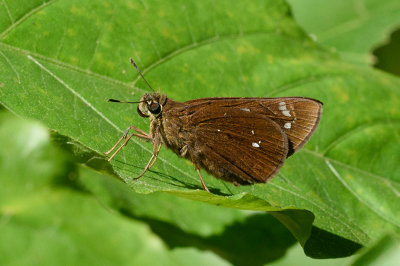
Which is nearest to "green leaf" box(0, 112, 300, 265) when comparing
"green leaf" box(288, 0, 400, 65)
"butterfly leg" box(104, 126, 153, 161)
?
"butterfly leg" box(104, 126, 153, 161)

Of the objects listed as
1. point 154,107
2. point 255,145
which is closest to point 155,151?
point 154,107

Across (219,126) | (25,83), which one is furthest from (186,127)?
(25,83)

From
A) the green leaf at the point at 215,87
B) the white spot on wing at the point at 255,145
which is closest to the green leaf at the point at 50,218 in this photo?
the green leaf at the point at 215,87

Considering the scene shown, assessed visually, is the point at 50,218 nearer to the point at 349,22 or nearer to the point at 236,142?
the point at 236,142

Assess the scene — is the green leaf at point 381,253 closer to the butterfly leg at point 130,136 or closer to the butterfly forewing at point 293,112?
the butterfly leg at point 130,136

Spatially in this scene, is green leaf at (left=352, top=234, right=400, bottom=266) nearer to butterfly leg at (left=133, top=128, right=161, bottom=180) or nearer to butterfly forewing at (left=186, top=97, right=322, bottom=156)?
butterfly leg at (left=133, top=128, right=161, bottom=180)

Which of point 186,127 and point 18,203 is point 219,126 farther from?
point 18,203
